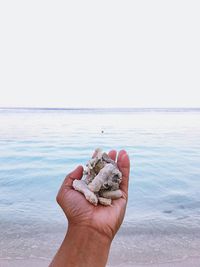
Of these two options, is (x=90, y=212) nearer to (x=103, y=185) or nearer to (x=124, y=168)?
(x=103, y=185)

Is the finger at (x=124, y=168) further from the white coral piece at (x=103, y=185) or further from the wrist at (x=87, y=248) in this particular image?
the wrist at (x=87, y=248)

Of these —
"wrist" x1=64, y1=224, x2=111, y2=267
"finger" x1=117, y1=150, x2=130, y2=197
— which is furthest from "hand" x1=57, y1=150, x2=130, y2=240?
"finger" x1=117, y1=150, x2=130, y2=197

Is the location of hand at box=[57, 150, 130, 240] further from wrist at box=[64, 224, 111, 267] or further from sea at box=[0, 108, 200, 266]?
sea at box=[0, 108, 200, 266]

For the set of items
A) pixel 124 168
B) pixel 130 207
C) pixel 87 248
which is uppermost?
pixel 124 168

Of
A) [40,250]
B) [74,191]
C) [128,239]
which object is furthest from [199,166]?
[74,191]

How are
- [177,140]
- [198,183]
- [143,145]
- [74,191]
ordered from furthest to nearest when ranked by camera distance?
[177,140] → [143,145] → [198,183] → [74,191]

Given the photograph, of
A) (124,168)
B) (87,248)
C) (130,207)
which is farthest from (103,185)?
(130,207)

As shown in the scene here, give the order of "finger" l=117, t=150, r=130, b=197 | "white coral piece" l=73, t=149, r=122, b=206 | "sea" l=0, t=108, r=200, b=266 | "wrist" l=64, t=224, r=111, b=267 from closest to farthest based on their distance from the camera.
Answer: "wrist" l=64, t=224, r=111, b=267
"white coral piece" l=73, t=149, r=122, b=206
"finger" l=117, t=150, r=130, b=197
"sea" l=0, t=108, r=200, b=266

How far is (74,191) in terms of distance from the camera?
2.69m

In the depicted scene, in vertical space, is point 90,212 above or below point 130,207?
above

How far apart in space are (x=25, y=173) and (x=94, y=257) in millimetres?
6325

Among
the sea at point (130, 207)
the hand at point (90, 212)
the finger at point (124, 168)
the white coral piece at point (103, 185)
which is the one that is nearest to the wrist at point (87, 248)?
the hand at point (90, 212)

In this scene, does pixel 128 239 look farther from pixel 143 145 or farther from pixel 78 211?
pixel 143 145

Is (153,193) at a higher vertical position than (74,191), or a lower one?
lower
